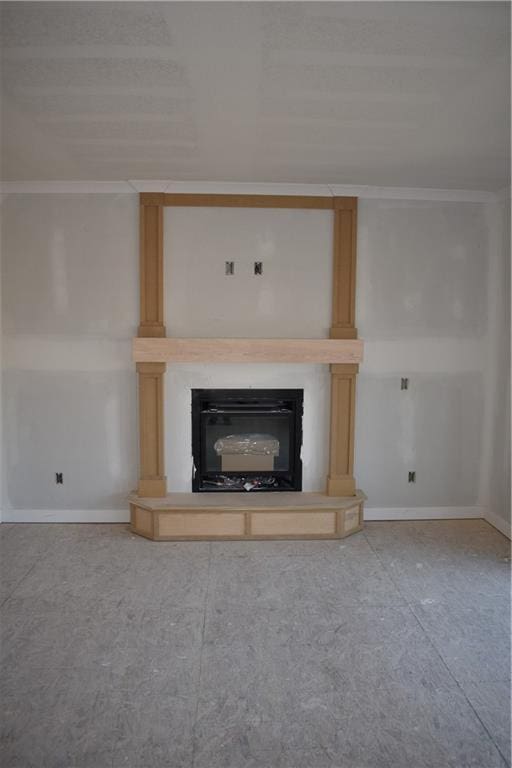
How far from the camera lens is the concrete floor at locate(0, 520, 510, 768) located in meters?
1.97

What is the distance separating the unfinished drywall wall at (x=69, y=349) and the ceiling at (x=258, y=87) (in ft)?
1.76

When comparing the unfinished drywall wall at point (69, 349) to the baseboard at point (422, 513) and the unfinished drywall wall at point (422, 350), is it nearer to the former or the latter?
the unfinished drywall wall at point (422, 350)

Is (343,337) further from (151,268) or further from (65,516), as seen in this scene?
(65,516)

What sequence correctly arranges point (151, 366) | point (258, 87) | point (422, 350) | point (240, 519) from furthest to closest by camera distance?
point (422, 350)
point (151, 366)
point (240, 519)
point (258, 87)

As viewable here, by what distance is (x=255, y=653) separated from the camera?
2518 mm

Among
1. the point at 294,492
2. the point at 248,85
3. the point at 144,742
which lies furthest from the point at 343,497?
the point at 248,85

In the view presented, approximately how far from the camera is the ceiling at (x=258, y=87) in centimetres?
173

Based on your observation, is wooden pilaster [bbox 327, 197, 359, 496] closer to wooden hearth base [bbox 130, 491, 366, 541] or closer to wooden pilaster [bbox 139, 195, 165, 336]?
wooden hearth base [bbox 130, 491, 366, 541]

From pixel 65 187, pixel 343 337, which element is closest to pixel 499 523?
pixel 343 337

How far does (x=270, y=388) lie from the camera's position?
160 inches

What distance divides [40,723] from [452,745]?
161cm

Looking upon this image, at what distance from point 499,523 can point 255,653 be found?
96.9 inches

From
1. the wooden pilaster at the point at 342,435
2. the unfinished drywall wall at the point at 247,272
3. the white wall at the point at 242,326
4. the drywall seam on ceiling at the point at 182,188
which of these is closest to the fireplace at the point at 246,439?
the white wall at the point at 242,326

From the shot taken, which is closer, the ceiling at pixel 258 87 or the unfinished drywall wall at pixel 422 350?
the ceiling at pixel 258 87
